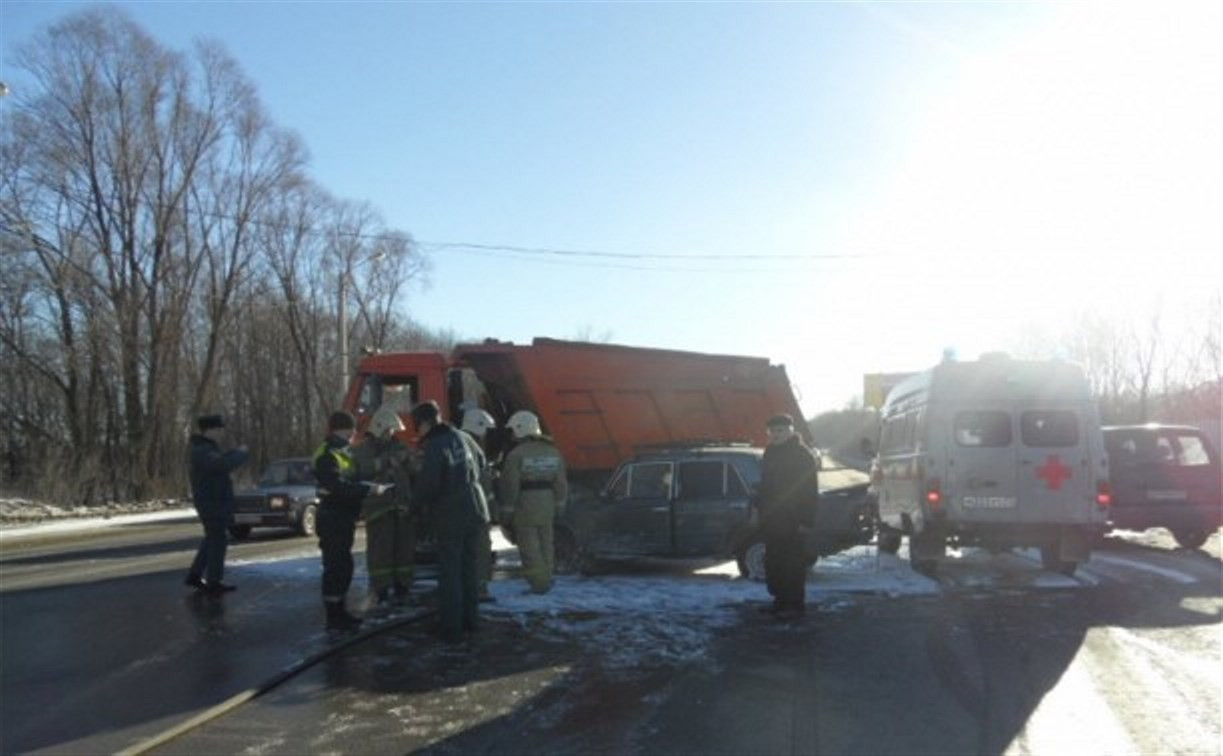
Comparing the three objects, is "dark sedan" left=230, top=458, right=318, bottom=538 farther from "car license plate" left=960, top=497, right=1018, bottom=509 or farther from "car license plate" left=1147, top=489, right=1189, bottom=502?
"car license plate" left=1147, top=489, right=1189, bottom=502

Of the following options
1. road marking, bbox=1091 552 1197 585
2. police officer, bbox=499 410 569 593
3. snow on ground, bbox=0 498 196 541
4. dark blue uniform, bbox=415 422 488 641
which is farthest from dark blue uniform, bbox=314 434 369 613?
snow on ground, bbox=0 498 196 541

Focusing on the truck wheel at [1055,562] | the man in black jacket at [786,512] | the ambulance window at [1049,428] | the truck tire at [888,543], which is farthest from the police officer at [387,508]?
the truck tire at [888,543]

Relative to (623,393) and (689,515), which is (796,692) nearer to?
(689,515)

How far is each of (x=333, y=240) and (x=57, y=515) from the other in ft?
105

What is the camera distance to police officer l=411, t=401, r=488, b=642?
901 centimetres

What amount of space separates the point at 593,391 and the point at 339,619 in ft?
25.3

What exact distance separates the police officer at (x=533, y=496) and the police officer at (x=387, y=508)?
1.07 meters

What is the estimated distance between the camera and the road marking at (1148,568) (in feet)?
41.6

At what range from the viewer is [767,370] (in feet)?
60.6

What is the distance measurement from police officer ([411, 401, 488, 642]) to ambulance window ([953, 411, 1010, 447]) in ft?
20.0

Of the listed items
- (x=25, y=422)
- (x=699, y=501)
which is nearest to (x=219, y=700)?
(x=699, y=501)

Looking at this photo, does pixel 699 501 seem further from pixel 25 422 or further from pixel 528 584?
pixel 25 422

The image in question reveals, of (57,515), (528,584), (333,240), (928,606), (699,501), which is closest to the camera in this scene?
(928,606)

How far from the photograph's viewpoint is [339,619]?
31.8ft
